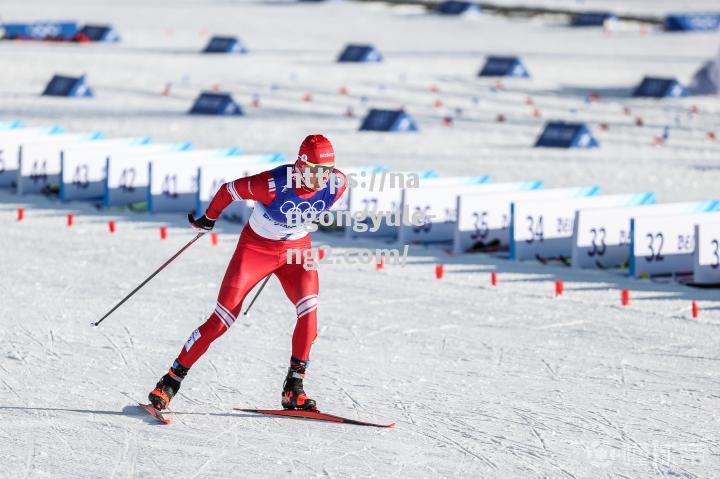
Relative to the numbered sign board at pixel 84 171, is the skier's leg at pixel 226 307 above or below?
below

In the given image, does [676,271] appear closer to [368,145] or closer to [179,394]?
[179,394]

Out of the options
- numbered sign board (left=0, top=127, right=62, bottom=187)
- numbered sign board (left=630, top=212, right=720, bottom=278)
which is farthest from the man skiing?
numbered sign board (left=0, top=127, right=62, bottom=187)

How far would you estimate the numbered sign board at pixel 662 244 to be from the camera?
15.4m

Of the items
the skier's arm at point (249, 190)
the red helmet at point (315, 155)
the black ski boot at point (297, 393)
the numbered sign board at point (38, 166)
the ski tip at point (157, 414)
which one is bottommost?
the ski tip at point (157, 414)

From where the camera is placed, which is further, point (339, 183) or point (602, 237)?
point (602, 237)

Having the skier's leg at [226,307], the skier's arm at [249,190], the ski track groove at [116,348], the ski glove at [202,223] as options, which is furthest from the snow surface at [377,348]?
the skier's arm at [249,190]

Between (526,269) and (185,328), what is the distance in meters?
4.59

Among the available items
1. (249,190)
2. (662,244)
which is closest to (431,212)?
(662,244)

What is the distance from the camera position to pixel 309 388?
10609 mm

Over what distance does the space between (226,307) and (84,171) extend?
10419mm

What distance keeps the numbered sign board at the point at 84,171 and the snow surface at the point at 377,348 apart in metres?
0.48

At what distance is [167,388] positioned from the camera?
378 inches

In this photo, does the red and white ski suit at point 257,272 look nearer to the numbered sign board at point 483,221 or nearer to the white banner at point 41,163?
the numbered sign board at point 483,221

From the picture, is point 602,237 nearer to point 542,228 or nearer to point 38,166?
point 542,228
